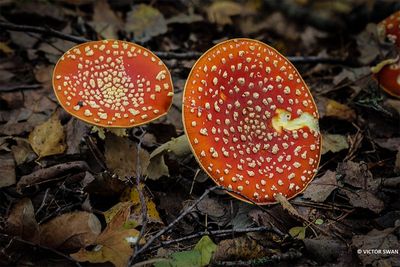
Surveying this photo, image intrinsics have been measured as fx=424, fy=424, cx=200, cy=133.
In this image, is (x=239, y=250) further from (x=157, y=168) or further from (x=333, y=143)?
(x=333, y=143)

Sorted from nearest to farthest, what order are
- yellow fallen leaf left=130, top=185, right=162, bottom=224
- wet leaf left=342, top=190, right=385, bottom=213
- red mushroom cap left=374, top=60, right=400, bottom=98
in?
yellow fallen leaf left=130, top=185, right=162, bottom=224, wet leaf left=342, top=190, right=385, bottom=213, red mushroom cap left=374, top=60, right=400, bottom=98

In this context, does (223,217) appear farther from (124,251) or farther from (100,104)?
(100,104)

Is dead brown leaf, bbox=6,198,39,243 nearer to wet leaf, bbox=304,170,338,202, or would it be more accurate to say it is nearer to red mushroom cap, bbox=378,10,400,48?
wet leaf, bbox=304,170,338,202

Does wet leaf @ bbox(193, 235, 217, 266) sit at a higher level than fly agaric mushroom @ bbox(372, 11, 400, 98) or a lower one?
lower

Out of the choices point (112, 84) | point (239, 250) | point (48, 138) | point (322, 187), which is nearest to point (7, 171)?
point (48, 138)

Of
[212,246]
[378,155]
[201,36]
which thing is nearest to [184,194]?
[212,246]

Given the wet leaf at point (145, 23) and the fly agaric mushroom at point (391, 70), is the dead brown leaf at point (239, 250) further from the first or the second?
the wet leaf at point (145, 23)

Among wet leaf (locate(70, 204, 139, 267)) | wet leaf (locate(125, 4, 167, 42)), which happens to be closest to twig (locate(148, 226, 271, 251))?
wet leaf (locate(70, 204, 139, 267))

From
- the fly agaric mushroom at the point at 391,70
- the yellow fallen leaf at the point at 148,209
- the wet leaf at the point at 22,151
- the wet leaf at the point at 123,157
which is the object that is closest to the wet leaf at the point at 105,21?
the wet leaf at the point at 22,151
